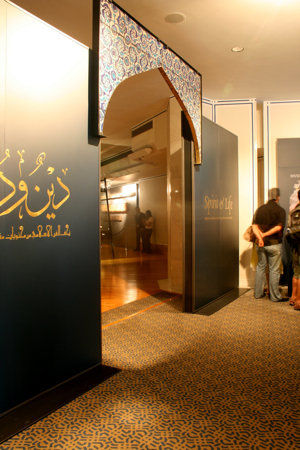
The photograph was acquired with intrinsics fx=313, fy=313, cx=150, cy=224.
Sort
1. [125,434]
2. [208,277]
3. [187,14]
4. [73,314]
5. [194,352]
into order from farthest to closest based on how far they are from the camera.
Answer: [208,277] → [187,14] → [194,352] → [73,314] → [125,434]

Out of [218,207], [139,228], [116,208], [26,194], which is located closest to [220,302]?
[218,207]

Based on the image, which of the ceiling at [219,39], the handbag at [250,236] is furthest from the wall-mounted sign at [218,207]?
the ceiling at [219,39]

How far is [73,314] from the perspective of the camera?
233cm

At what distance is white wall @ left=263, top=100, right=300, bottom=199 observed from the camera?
5707mm

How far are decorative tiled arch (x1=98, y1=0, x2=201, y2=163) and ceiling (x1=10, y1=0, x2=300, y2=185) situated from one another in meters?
0.42

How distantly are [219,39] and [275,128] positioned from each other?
2467 mm

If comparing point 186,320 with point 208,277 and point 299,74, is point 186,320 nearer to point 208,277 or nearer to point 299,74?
point 208,277

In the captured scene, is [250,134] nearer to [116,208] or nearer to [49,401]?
[49,401]

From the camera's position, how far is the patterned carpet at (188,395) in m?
1.69

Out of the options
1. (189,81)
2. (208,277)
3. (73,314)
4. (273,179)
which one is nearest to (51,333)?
(73,314)

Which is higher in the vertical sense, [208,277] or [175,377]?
[208,277]

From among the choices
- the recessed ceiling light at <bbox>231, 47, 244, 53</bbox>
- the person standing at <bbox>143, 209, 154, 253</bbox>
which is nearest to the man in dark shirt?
the recessed ceiling light at <bbox>231, 47, 244, 53</bbox>

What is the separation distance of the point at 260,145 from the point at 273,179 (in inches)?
27.7

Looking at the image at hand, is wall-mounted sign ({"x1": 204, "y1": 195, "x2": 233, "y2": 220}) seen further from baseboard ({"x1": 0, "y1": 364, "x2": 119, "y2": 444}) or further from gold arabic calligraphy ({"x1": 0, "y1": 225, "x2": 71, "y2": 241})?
baseboard ({"x1": 0, "y1": 364, "x2": 119, "y2": 444})
